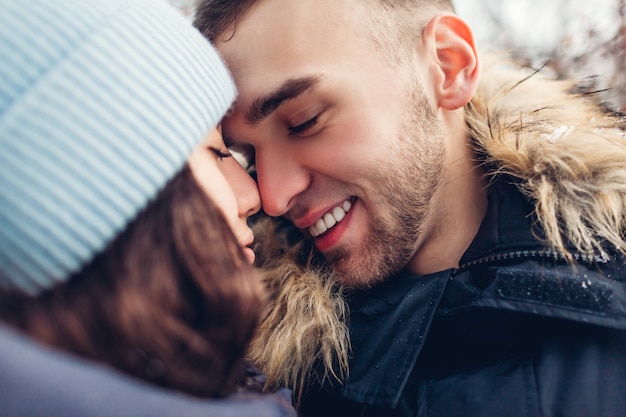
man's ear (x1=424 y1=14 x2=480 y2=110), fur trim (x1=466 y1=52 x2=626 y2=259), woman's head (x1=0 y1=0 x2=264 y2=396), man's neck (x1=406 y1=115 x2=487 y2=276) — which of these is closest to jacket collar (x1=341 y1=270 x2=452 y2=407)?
man's neck (x1=406 y1=115 x2=487 y2=276)

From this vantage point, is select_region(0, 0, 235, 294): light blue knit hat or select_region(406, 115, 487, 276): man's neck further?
select_region(406, 115, 487, 276): man's neck

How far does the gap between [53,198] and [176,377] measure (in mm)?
433

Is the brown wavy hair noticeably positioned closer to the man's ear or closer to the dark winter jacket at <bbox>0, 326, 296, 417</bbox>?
the dark winter jacket at <bbox>0, 326, 296, 417</bbox>

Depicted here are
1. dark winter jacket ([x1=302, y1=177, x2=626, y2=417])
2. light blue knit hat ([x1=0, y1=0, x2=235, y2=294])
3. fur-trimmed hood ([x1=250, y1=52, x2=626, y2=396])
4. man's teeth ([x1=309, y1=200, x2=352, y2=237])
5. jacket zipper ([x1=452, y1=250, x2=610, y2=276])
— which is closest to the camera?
Result: light blue knit hat ([x1=0, y1=0, x2=235, y2=294])

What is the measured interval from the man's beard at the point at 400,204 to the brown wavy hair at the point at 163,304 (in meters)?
0.89

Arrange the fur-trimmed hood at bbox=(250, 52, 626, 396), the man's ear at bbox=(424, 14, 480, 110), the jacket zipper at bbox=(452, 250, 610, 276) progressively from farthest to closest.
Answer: the man's ear at bbox=(424, 14, 480, 110)
the fur-trimmed hood at bbox=(250, 52, 626, 396)
the jacket zipper at bbox=(452, 250, 610, 276)

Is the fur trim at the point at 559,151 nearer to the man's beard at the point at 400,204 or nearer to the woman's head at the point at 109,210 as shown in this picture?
the man's beard at the point at 400,204

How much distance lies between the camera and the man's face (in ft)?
5.60

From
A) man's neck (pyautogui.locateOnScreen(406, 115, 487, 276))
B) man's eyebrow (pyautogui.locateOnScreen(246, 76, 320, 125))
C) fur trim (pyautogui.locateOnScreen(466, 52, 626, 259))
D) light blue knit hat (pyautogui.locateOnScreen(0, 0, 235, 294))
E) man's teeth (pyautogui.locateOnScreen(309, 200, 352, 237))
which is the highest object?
light blue knit hat (pyautogui.locateOnScreen(0, 0, 235, 294))

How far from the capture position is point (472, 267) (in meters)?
1.73

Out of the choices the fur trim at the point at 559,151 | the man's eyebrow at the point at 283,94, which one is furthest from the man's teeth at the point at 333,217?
the fur trim at the point at 559,151

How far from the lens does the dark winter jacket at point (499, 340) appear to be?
4.49ft

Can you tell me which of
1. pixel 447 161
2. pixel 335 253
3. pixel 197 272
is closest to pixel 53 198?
pixel 197 272

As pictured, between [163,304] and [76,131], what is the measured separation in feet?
1.29
